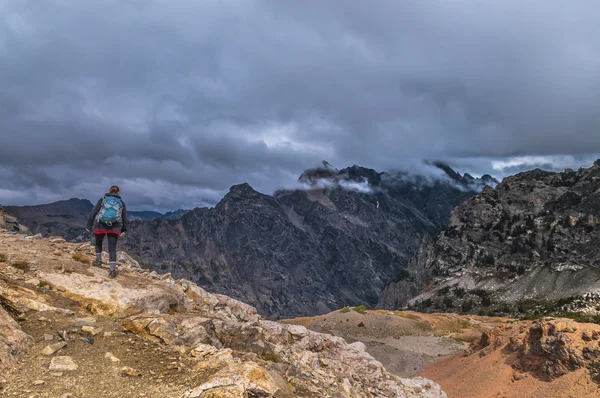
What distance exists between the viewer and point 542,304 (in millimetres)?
123375

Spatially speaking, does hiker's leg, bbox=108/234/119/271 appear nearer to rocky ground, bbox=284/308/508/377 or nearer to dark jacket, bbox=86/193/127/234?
dark jacket, bbox=86/193/127/234

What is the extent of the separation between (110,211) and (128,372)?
8.56m

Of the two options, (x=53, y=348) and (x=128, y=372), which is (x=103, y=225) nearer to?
(x=53, y=348)

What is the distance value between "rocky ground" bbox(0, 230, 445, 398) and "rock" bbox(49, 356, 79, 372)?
2 centimetres

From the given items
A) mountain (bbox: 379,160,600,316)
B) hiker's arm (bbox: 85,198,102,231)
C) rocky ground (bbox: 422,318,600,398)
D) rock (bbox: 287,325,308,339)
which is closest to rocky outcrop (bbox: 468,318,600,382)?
rocky ground (bbox: 422,318,600,398)

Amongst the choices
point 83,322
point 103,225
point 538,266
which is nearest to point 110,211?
point 103,225

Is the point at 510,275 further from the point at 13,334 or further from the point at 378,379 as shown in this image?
the point at 13,334

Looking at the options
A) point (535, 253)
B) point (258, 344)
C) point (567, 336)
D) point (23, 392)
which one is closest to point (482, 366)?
point (567, 336)

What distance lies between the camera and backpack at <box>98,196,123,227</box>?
15617mm

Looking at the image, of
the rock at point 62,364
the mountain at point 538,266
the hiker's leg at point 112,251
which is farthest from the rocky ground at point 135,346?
the mountain at point 538,266

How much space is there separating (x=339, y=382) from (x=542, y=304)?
138 meters

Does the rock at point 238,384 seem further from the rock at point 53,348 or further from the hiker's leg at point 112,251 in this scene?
the hiker's leg at point 112,251

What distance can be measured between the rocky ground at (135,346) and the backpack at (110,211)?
2.20m

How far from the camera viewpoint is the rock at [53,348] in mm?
9070
